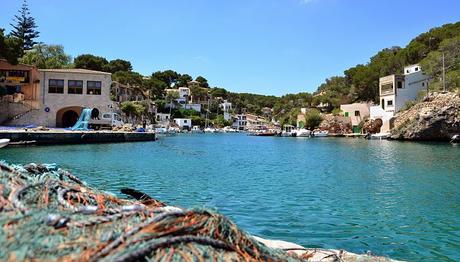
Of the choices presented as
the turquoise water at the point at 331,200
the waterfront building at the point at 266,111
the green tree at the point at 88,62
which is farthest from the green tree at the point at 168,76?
the turquoise water at the point at 331,200

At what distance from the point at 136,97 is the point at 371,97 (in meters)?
60.3

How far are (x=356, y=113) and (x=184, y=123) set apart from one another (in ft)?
185

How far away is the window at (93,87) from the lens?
5859 centimetres

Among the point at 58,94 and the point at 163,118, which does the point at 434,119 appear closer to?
the point at 58,94

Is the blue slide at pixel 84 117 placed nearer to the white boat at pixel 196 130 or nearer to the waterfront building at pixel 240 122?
the white boat at pixel 196 130

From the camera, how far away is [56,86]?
57.6 metres

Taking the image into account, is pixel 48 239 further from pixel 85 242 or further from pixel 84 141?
pixel 84 141

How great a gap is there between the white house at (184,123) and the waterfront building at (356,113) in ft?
172

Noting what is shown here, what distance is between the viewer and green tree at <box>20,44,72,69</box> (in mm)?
71375

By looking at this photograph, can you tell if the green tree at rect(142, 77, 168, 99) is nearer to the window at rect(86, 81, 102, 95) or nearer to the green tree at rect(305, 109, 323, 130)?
the green tree at rect(305, 109, 323, 130)

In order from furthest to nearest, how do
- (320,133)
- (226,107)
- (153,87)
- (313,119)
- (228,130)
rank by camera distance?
(226,107) → (228,130) → (153,87) → (313,119) → (320,133)

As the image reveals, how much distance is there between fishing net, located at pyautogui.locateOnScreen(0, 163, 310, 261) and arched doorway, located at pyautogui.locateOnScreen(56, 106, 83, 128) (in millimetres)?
59289

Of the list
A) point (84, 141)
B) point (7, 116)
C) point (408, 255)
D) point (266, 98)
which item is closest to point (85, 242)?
point (408, 255)

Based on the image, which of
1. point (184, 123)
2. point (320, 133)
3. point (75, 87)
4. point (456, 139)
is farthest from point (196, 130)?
point (456, 139)
